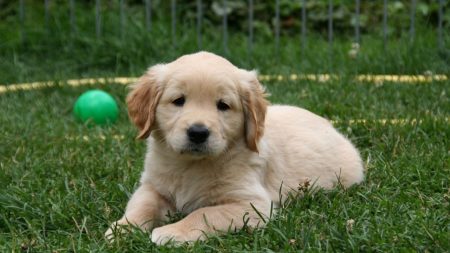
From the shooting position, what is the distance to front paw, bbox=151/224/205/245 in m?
3.71

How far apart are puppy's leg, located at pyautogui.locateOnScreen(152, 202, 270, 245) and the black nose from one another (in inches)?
13.1

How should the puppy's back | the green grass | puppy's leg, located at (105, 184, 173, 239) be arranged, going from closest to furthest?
the green grass < puppy's leg, located at (105, 184, 173, 239) < the puppy's back

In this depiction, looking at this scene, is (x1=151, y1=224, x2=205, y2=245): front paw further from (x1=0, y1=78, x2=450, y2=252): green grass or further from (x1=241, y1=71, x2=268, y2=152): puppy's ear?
(x1=241, y1=71, x2=268, y2=152): puppy's ear

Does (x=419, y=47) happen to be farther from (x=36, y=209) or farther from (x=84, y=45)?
(x=36, y=209)

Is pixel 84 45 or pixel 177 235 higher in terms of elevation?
pixel 177 235

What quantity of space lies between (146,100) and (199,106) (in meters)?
0.36

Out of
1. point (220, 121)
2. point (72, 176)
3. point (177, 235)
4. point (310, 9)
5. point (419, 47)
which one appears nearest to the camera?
point (177, 235)

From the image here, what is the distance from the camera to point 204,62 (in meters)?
4.07

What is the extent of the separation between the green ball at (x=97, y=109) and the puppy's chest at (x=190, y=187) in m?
2.17

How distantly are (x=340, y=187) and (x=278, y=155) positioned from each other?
1.17 ft

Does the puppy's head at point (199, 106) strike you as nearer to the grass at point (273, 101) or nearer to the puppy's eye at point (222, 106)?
the puppy's eye at point (222, 106)

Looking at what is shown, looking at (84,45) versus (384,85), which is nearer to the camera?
(384,85)

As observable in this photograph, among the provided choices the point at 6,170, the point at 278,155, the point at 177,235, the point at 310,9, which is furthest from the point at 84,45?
the point at 177,235

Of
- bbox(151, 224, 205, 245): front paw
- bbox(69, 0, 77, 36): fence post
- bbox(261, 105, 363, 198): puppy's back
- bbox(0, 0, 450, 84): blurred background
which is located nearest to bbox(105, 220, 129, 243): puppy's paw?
bbox(151, 224, 205, 245): front paw
